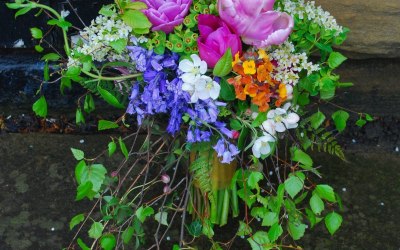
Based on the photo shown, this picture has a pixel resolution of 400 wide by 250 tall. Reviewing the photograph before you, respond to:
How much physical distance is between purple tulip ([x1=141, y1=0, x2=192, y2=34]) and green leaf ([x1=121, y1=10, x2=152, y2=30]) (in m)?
0.05

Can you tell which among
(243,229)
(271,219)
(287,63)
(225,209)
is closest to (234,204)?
(225,209)

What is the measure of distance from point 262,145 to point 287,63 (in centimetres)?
22

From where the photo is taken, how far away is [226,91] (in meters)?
1.44

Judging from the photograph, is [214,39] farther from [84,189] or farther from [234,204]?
[234,204]

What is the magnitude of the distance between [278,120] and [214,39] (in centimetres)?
26

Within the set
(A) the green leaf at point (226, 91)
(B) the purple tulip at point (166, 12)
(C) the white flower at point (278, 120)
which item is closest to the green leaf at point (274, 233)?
(C) the white flower at point (278, 120)

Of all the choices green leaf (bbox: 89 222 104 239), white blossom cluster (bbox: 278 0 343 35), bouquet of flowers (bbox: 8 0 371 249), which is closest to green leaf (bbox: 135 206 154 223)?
bouquet of flowers (bbox: 8 0 371 249)

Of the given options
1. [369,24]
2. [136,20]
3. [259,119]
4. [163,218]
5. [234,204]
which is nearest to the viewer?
[136,20]

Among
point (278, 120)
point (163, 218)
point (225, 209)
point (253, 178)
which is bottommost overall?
point (225, 209)

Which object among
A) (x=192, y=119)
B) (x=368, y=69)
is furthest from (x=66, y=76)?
(x=368, y=69)

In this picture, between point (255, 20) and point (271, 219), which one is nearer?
point (255, 20)

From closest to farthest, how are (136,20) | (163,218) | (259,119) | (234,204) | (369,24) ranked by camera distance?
(136,20) < (259,119) < (163,218) < (234,204) < (369,24)

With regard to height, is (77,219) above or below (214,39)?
below

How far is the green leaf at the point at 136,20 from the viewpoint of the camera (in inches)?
52.8
